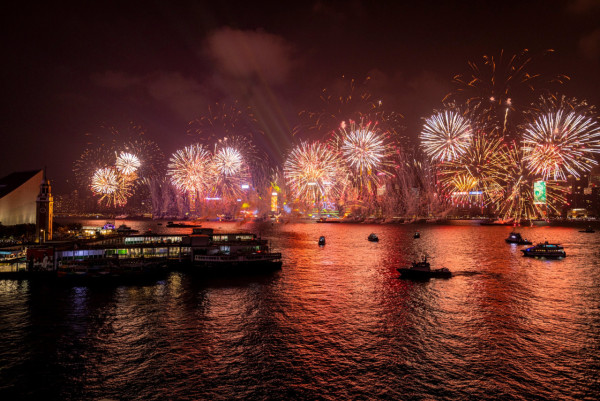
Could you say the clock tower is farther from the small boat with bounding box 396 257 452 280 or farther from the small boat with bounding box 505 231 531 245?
the small boat with bounding box 505 231 531 245

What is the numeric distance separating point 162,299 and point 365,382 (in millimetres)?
24991

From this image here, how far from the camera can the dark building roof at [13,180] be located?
224ft

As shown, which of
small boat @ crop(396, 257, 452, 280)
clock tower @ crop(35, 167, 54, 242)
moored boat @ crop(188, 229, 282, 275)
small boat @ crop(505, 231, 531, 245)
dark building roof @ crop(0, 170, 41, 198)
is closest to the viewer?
small boat @ crop(396, 257, 452, 280)

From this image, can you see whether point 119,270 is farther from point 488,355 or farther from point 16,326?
point 488,355

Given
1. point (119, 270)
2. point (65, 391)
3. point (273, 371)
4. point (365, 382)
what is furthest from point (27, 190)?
point (365, 382)

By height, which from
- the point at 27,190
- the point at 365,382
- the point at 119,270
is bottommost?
the point at 365,382

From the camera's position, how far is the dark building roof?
6831 centimetres

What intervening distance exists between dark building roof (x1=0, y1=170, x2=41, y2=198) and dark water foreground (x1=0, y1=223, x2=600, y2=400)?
3290 cm

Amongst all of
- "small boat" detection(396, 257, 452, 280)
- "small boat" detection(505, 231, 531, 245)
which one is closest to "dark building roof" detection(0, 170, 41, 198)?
"small boat" detection(396, 257, 452, 280)

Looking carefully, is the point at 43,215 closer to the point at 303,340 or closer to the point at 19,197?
the point at 19,197

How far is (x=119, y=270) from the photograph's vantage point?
155 feet

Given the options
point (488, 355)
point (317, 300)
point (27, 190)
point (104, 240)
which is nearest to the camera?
point (488, 355)

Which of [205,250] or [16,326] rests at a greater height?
[205,250]

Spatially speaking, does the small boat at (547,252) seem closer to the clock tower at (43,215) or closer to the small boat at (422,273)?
the small boat at (422,273)
